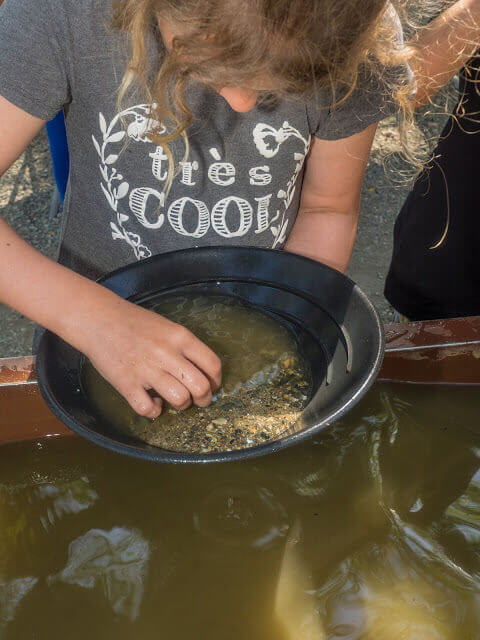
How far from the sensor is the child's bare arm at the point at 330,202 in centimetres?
113

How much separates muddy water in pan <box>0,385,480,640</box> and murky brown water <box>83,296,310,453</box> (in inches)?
6.9

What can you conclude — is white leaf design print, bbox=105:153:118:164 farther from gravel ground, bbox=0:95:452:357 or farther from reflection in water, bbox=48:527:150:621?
gravel ground, bbox=0:95:452:357

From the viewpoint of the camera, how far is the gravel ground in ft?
7.23

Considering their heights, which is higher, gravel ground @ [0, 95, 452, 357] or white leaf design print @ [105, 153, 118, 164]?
white leaf design print @ [105, 153, 118, 164]

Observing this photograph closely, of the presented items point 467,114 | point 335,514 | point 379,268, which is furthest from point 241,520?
point 379,268

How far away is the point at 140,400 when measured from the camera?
838mm

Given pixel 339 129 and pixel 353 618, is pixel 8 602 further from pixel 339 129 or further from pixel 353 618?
pixel 339 129

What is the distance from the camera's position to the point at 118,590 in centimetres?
91

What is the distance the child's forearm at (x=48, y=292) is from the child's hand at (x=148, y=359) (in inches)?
0.9

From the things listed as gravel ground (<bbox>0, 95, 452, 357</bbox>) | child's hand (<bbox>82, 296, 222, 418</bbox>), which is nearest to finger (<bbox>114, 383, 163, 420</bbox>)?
child's hand (<bbox>82, 296, 222, 418</bbox>)

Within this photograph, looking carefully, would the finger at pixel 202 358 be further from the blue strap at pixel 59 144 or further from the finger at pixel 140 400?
the blue strap at pixel 59 144

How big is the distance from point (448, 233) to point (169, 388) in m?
0.95

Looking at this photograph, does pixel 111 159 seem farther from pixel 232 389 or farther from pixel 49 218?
pixel 49 218

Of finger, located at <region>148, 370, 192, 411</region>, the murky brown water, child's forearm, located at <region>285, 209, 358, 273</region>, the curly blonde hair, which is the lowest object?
the murky brown water
